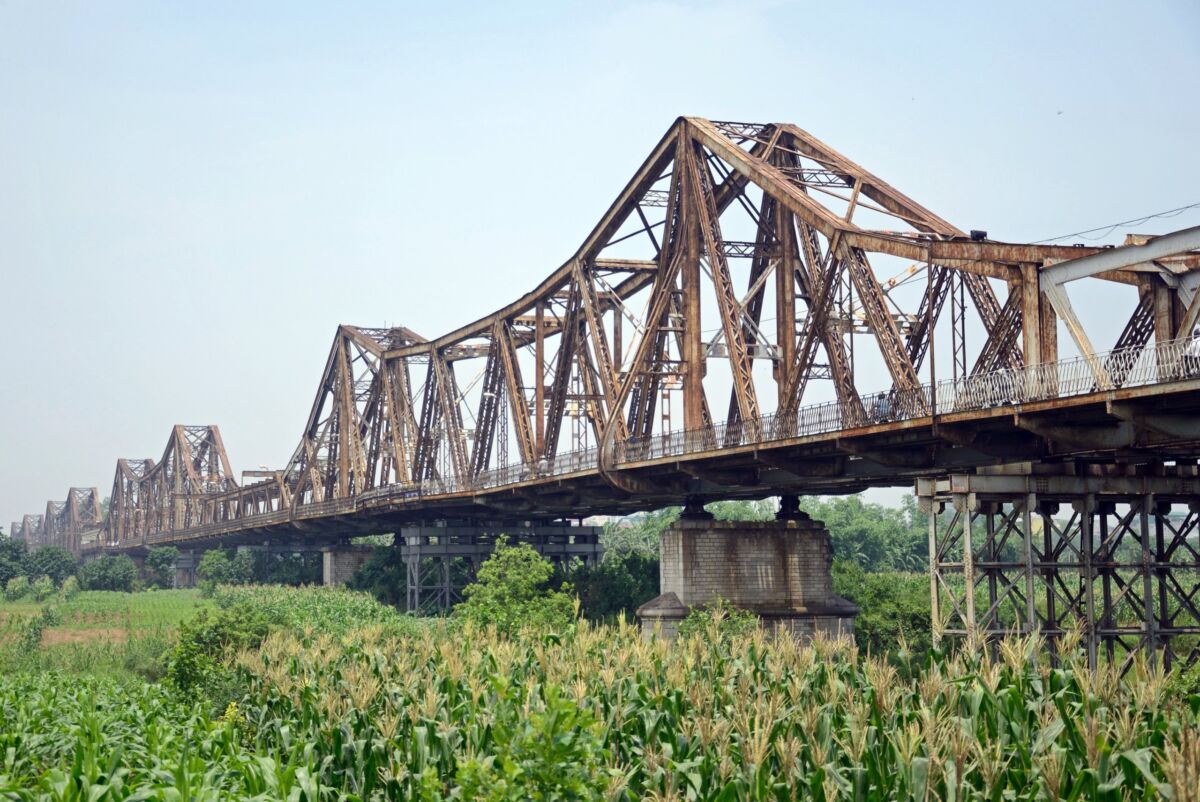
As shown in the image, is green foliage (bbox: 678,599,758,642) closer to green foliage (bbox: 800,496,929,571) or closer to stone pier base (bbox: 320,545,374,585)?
stone pier base (bbox: 320,545,374,585)

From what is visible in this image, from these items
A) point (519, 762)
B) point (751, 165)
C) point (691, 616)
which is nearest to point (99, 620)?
point (691, 616)

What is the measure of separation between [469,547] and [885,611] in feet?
84.8

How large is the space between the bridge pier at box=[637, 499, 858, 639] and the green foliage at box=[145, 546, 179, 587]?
125 metres

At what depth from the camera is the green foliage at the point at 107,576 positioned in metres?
150

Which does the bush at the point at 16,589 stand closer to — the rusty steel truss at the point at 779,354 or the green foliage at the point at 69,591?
the green foliage at the point at 69,591

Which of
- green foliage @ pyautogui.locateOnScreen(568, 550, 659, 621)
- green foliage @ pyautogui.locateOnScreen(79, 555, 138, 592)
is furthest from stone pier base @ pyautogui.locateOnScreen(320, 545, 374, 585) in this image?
green foliage @ pyautogui.locateOnScreen(79, 555, 138, 592)

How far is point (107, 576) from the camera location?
151 m

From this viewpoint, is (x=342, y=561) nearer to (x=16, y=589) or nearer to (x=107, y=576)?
(x=16, y=589)

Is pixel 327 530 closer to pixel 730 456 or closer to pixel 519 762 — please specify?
pixel 730 456

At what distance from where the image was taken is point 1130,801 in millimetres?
15891

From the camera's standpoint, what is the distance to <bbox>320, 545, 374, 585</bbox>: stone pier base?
104m

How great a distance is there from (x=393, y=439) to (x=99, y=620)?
2548cm

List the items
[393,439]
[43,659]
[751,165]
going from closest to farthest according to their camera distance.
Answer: [751,165]
[43,659]
[393,439]

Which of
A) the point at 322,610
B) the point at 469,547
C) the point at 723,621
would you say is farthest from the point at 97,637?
the point at 723,621
